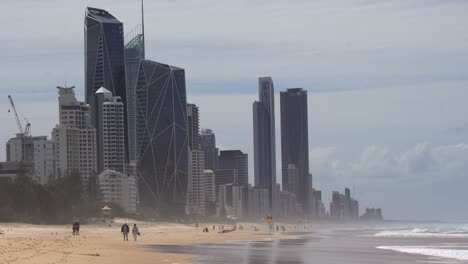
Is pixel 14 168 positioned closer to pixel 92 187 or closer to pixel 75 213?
pixel 92 187

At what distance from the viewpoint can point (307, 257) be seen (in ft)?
171

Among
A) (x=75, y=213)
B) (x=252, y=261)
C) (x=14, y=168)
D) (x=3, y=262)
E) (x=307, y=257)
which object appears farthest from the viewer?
(x=14, y=168)

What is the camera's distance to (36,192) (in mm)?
136375

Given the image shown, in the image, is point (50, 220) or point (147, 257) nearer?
point (147, 257)

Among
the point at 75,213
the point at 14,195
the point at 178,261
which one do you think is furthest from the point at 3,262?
the point at 75,213

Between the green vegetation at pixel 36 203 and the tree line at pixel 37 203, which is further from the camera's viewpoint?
the tree line at pixel 37 203

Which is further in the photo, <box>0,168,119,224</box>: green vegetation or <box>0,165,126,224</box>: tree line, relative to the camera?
<box>0,165,126,224</box>: tree line

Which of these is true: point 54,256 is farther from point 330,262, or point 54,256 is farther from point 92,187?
point 92,187

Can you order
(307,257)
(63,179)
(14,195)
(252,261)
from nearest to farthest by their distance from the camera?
(252,261)
(307,257)
(14,195)
(63,179)

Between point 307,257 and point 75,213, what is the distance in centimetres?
10859

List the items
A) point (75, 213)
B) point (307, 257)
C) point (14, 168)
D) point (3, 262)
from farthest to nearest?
point (14, 168)
point (75, 213)
point (307, 257)
point (3, 262)

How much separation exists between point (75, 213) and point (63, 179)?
17356mm

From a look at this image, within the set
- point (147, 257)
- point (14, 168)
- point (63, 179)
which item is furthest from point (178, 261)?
point (14, 168)

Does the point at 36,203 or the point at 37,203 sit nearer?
the point at 36,203
